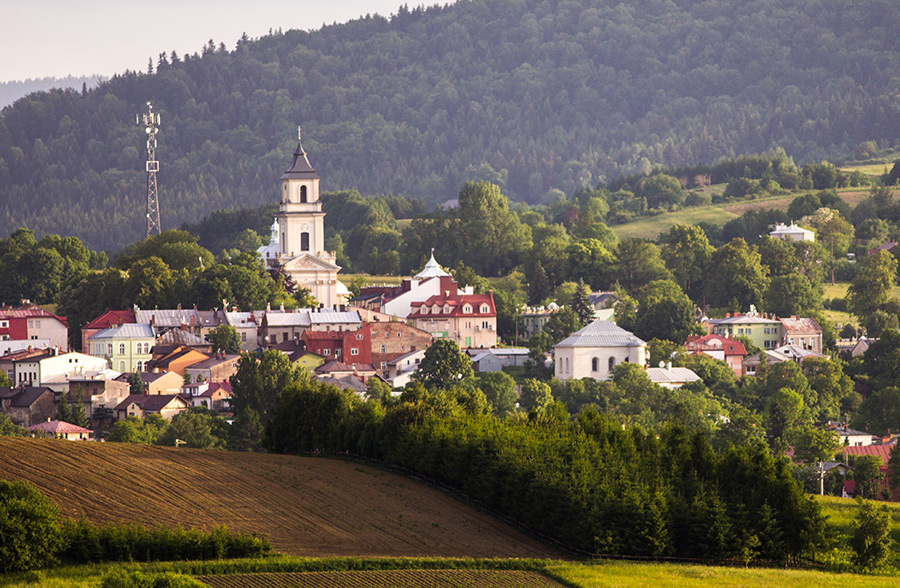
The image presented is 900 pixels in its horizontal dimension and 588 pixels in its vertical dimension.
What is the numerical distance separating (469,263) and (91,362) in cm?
4889

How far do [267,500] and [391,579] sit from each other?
8.16m

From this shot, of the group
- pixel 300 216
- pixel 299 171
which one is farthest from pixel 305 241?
pixel 299 171

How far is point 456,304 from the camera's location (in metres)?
110

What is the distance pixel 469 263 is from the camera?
137500 mm

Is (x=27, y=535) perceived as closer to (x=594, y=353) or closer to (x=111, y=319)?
(x=594, y=353)

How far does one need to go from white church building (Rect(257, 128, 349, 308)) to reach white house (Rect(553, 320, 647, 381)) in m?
22.5

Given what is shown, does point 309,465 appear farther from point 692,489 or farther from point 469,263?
point 469,263

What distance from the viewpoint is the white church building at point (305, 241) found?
117 metres

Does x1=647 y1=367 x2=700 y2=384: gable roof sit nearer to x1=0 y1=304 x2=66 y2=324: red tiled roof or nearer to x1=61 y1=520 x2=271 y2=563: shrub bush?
x1=0 y1=304 x2=66 y2=324: red tiled roof

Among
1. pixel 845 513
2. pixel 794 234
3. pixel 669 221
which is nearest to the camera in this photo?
pixel 845 513

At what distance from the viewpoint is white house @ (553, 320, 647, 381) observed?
326ft

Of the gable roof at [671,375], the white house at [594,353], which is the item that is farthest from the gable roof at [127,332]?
the gable roof at [671,375]

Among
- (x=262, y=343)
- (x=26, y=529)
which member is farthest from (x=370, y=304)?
(x=26, y=529)

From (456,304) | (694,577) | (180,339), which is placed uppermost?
(456,304)
